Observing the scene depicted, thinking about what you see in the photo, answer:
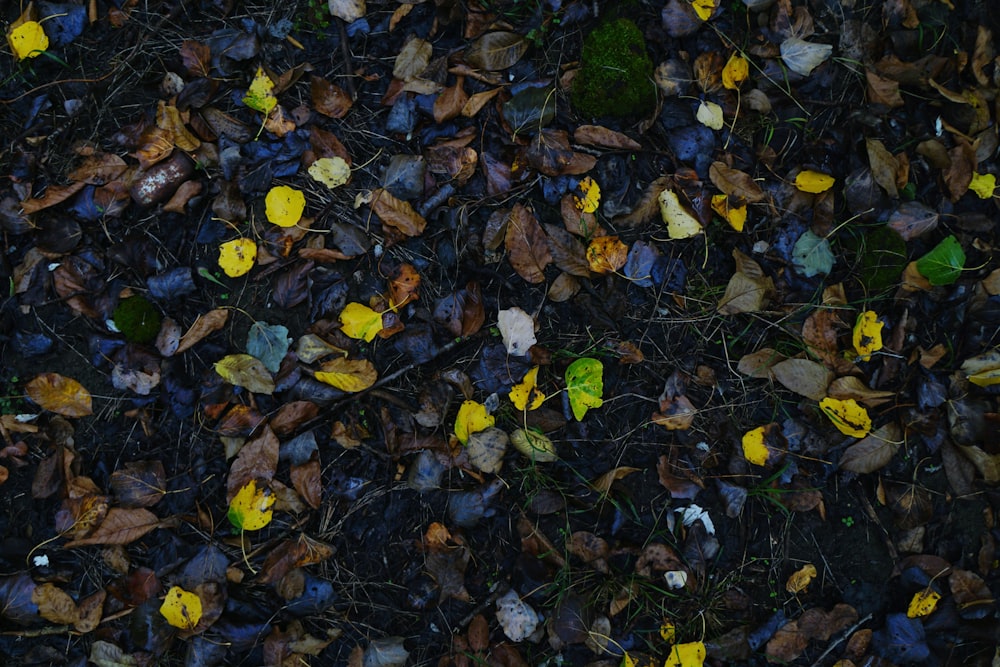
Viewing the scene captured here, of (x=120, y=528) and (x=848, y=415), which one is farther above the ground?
(x=848, y=415)

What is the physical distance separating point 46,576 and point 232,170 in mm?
1635

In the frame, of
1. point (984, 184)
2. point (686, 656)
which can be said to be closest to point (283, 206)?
point (686, 656)

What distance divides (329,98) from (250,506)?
153 centimetres

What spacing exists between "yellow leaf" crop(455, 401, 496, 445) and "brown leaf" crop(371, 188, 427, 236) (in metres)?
0.67

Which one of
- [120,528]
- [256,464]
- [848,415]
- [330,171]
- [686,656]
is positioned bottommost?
[686,656]

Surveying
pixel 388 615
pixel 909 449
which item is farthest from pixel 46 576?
pixel 909 449

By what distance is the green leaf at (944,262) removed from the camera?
2471mm

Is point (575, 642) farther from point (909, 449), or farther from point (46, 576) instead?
point (46, 576)

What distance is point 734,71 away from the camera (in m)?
2.53

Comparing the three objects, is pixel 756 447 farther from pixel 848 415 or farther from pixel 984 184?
pixel 984 184

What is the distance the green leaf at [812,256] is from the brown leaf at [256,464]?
203 cm

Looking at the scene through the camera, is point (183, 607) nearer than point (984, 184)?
Yes

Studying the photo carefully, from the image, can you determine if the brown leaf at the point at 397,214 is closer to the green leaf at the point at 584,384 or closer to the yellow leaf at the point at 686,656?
the green leaf at the point at 584,384

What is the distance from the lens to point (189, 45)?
2551 mm
